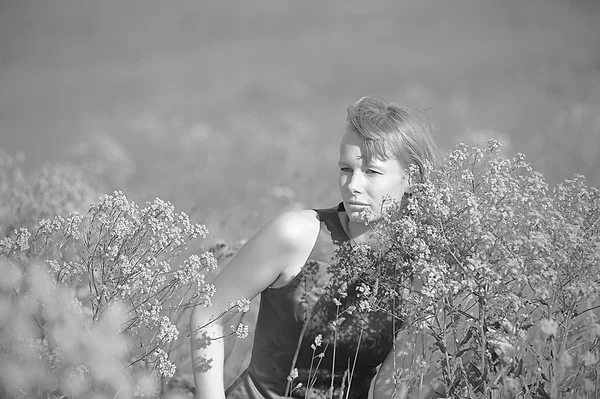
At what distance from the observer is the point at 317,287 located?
280 centimetres

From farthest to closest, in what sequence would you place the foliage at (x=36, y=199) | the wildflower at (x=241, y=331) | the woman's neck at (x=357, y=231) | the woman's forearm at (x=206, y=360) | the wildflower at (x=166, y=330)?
the foliage at (x=36, y=199), the woman's neck at (x=357, y=231), the woman's forearm at (x=206, y=360), the wildflower at (x=241, y=331), the wildflower at (x=166, y=330)

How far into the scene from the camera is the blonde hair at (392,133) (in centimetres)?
283

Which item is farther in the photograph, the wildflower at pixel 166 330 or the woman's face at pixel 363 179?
the woman's face at pixel 363 179

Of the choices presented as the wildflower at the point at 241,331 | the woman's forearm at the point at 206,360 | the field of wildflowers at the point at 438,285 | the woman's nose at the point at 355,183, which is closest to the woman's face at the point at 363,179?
the woman's nose at the point at 355,183

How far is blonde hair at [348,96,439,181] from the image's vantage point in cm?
283

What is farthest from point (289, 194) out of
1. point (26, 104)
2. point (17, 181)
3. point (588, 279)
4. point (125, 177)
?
point (26, 104)

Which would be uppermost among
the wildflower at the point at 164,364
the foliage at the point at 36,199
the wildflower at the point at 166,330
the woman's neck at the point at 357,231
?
the foliage at the point at 36,199

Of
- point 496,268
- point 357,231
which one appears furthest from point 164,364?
point 496,268

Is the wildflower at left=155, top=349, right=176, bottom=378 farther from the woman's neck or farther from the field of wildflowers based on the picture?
the woman's neck

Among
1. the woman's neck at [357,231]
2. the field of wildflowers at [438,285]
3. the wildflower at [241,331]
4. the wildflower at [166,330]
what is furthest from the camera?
the woman's neck at [357,231]

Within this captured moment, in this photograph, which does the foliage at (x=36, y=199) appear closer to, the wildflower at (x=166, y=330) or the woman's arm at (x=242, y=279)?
the woman's arm at (x=242, y=279)

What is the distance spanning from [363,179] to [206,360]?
93 centimetres


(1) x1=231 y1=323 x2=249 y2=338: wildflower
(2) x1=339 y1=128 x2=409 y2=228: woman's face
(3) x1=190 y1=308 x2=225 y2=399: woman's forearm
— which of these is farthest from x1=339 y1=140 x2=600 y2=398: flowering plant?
(3) x1=190 y1=308 x2=225 y2=399: woman's forearm

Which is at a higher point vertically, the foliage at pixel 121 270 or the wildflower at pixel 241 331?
the foliage at pixel 121 270
